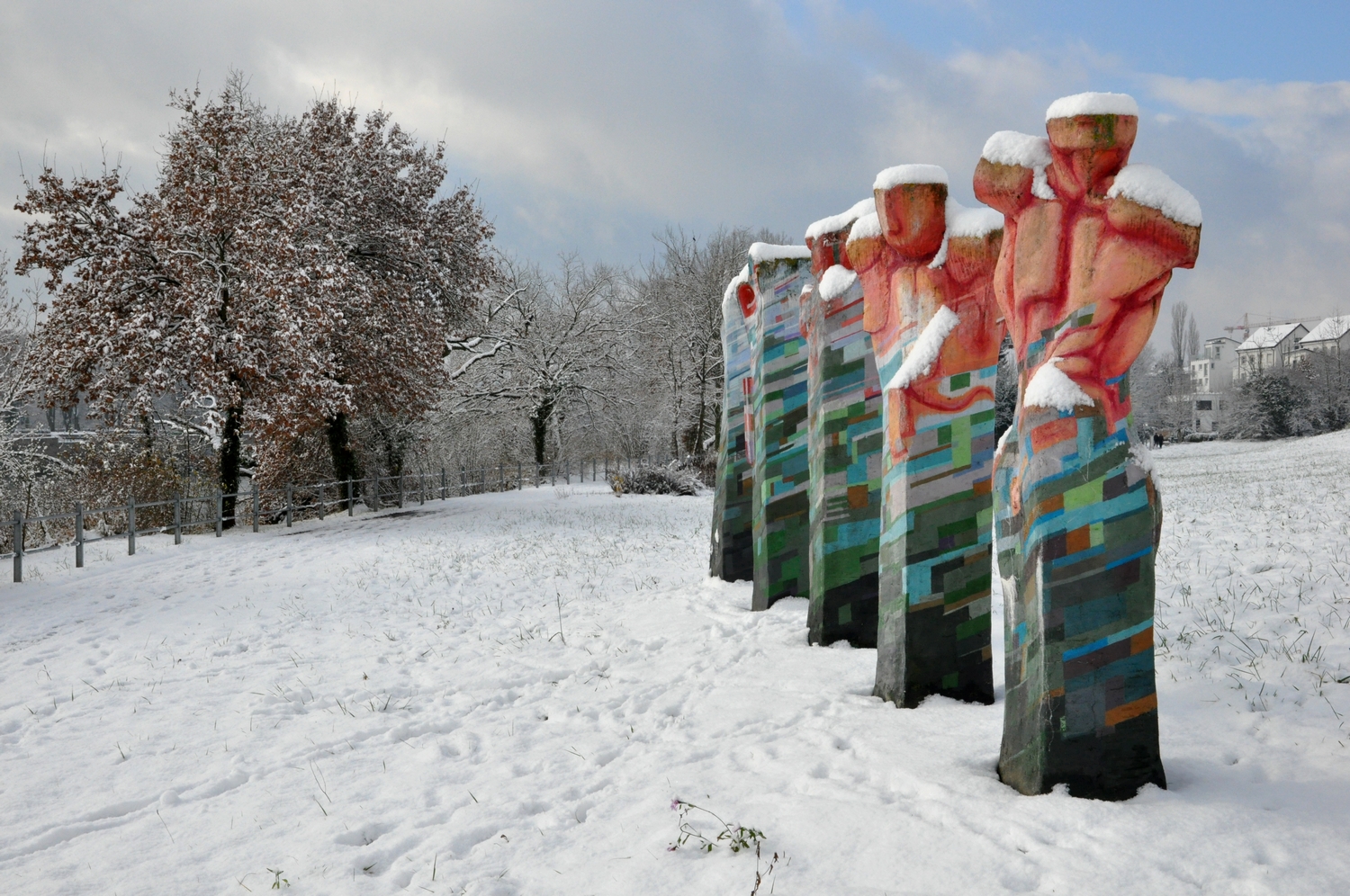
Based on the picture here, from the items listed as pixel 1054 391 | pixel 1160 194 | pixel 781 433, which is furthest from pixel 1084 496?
pixel 781 433

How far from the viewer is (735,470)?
843 cm

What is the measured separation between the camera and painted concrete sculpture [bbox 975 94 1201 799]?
293cm

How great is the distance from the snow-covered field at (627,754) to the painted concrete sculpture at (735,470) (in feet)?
1.88

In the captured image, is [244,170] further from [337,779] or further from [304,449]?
[337,779]

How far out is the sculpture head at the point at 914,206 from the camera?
4156 millimetres

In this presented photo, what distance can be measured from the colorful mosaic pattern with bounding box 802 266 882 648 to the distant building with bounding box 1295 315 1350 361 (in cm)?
6919

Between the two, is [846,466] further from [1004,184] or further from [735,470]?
[735,470]

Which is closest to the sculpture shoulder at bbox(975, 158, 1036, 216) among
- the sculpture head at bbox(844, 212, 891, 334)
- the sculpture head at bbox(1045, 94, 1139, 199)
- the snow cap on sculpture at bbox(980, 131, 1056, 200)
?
the snow cap on sculpture at bbox(980, 131, 1056, 200)

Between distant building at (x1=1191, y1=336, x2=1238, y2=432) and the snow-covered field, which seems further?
distant building at (x1=1191, y1=336, x2=1238, y2=432)

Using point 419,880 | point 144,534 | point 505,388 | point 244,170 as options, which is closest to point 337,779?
point 419,880

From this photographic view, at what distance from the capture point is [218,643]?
746 cm

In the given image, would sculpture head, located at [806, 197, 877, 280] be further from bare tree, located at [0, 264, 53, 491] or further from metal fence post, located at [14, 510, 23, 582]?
bare tree, located at [0, 264, 53, 491]

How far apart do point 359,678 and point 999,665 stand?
484 centimetres

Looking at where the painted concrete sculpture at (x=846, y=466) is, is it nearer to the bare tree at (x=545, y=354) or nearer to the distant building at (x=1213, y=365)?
the bare tree at (x=545, y=354)
